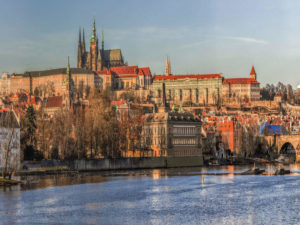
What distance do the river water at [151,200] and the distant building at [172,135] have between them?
2177 cm

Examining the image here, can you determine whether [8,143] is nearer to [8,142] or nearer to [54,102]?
[8,142]

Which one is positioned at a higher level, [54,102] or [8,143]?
[54,102]

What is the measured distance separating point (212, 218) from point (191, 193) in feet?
42.6

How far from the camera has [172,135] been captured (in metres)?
90.0

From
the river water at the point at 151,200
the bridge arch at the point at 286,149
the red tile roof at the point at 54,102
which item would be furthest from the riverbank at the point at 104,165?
the red tile roof at the point at 54,102

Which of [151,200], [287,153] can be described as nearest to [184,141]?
[287,153]

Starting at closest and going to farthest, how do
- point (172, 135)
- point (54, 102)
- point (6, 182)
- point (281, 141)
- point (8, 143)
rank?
point (6, 182) → point (8, 143) → point (172, 135) → point (281, 141) → point (54, 102)

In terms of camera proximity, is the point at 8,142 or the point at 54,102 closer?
the point at 8,142

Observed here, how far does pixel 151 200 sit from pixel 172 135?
→ 143ft

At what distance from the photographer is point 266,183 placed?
58.6 meters

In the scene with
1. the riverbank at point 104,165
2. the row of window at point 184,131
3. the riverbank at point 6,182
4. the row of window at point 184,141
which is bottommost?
the riverbank at point 6,182

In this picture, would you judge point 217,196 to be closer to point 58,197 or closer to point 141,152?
point 58,197

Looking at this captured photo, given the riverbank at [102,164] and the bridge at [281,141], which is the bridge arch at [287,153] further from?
the riverbank at [102,164]

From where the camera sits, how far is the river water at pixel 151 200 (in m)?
38.0
